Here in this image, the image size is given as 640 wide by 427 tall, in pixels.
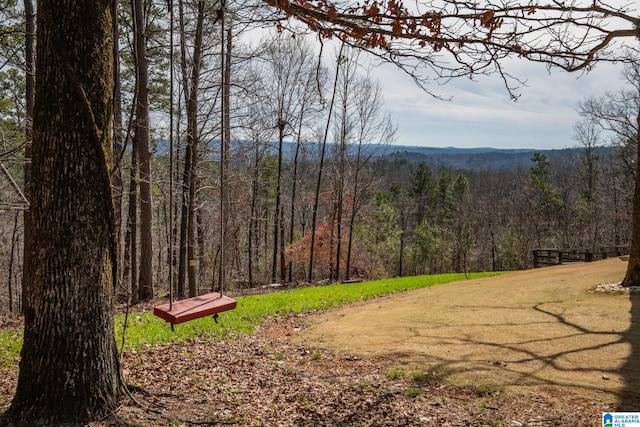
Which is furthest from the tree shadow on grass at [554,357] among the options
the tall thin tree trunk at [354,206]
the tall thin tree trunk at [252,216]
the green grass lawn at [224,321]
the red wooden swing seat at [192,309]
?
the tall thin tree trunk at [354,206]

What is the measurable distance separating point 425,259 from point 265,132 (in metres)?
31.4

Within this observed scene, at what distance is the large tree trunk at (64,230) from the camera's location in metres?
3.05

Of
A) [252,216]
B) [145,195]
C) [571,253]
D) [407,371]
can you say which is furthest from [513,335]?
[252,216]

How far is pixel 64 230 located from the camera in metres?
3.05

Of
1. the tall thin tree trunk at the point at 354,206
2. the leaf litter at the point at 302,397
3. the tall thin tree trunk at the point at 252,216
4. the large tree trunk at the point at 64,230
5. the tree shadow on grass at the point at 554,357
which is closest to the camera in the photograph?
the large tree trunk at the point at 64,230

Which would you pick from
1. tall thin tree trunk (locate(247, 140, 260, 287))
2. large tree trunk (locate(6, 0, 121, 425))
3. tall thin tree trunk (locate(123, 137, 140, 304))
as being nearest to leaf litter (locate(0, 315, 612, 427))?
large tree trunk (locate(6, 0, 121, 425))

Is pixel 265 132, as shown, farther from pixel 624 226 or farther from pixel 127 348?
pixel 624 226

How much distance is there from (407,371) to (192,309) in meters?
3.05

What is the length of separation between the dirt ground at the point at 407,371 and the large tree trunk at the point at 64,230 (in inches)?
16.0

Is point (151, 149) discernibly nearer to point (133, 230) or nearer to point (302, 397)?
point (133, 230)

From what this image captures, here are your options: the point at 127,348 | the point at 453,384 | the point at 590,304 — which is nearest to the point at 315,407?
the point at 453,384

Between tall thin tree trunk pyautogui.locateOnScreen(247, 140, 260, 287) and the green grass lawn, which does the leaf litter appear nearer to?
the green grass lawn

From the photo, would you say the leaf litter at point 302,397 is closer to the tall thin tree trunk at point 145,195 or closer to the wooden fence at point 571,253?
the tall thin tree trunk at point 145,195

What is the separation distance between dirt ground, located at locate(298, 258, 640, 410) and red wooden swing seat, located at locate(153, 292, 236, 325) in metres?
2.76
